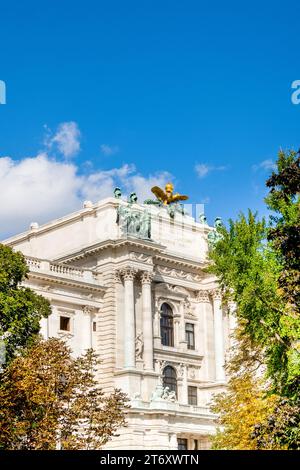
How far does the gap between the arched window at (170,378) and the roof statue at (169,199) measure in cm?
1148

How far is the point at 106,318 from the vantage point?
6197cm

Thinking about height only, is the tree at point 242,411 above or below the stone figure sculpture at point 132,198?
below

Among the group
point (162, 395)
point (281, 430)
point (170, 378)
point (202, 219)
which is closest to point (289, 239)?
point (281, 430)

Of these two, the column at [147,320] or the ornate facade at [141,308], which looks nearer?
the ornate facade at [141,308]

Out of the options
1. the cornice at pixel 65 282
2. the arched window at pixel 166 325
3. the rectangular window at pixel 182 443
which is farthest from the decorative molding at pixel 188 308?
the rectangular window at pixel 182 443

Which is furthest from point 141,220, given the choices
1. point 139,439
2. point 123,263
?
point 139,439

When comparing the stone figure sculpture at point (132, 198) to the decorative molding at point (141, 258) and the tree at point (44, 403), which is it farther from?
the tree at point (44, 403)

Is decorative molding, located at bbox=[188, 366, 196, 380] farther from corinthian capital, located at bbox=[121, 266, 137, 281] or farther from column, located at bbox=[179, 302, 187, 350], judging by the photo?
corinthian capital, located at bbox=[121, 266, 137, 281]

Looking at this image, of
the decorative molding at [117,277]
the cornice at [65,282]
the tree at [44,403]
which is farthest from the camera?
the decorative molding at [117,277]

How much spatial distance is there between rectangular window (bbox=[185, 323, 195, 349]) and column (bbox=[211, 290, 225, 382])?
1578 millimetres

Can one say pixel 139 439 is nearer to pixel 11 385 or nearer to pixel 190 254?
pixel 190 254

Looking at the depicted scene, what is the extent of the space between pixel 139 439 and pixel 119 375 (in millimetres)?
4794

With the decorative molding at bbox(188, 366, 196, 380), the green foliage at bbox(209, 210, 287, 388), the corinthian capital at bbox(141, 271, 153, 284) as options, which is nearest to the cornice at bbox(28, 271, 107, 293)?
the corinthian capital at bbox(141, 271, 153, 284)

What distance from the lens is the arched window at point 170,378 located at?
212ft
